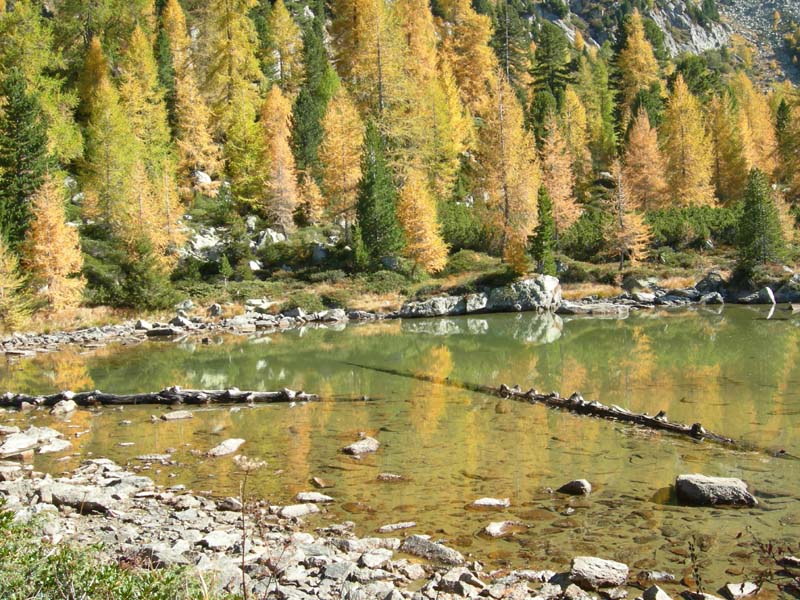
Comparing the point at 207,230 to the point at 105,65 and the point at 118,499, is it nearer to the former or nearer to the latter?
the point at 105,65

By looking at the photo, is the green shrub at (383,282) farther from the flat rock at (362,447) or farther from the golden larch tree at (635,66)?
the golden larch tree at (635,66)

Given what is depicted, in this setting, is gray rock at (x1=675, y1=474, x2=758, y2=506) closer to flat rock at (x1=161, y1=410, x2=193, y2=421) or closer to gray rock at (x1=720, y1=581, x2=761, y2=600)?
gray rock at (x1=720, y1=581, x2=761, y2=600)

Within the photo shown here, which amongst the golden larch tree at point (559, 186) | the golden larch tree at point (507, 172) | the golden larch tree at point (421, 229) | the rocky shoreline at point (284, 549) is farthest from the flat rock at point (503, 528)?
the golden larch tree at point (559, 186)

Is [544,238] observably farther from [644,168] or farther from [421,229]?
[644,168]

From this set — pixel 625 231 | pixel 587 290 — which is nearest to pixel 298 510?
pixel 587 290

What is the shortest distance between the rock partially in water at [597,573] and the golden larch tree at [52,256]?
117 feet

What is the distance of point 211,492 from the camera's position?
10.6 meters

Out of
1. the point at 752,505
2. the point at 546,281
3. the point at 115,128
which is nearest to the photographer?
the point at 752,505

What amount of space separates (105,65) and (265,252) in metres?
25.2

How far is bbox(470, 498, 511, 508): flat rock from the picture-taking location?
9594 millimetres

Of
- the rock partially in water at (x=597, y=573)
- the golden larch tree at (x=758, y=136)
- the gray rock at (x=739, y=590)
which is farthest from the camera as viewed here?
the golden larch tree at (x=758, y=136)

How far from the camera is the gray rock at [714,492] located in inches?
364

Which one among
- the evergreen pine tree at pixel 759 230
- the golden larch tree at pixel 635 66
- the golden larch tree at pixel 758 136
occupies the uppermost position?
the golden larch tree at pixel 635 66

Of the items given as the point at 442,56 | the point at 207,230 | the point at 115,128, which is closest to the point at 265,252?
the point at 207,230
